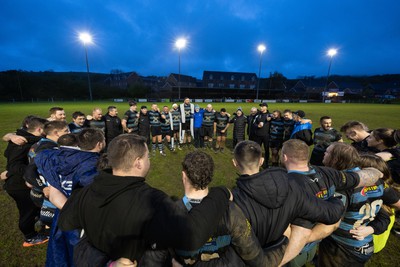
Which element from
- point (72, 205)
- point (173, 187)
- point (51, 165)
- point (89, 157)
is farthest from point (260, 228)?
point (173, 187)

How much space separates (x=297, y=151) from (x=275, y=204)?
757 millimetres

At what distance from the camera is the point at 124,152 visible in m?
1.54

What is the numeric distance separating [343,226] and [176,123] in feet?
25.7

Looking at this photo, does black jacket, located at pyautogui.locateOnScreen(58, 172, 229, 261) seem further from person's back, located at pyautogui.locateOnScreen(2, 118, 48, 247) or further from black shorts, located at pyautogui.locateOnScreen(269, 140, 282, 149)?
black shorts, located at pyautogui.locateOnScreen(269, 140, 282, 149)

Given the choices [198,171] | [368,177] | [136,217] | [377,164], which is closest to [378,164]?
[377,164]

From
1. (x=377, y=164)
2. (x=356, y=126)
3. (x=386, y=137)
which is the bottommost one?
(x=377, y=164)

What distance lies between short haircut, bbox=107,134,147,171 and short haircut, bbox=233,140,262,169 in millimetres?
948

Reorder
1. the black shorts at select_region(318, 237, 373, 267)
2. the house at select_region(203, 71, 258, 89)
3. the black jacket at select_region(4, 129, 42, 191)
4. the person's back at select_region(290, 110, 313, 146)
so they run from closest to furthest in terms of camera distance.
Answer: the black shorts at select_region(318, 237, 373, 267) → the black jacket at select_region(4, 129, 42, 191) → the person's back at select_region(290, 110, 313, 146) → the house at select_region(203, 71, 258, 89)

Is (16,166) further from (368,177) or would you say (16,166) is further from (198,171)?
(368,177)

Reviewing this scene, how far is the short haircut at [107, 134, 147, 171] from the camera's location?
152 centimetres

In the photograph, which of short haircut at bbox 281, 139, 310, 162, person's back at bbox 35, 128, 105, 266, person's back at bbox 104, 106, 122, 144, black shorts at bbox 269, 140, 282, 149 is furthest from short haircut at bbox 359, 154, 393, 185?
person's back at bbox 104, 106, 122, 144

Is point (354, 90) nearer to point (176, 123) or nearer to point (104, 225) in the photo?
point (176, 123)

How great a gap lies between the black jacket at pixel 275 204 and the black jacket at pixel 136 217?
31 cm

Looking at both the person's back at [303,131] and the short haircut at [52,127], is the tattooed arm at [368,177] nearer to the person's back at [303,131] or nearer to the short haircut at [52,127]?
the person's back at [303,131]
